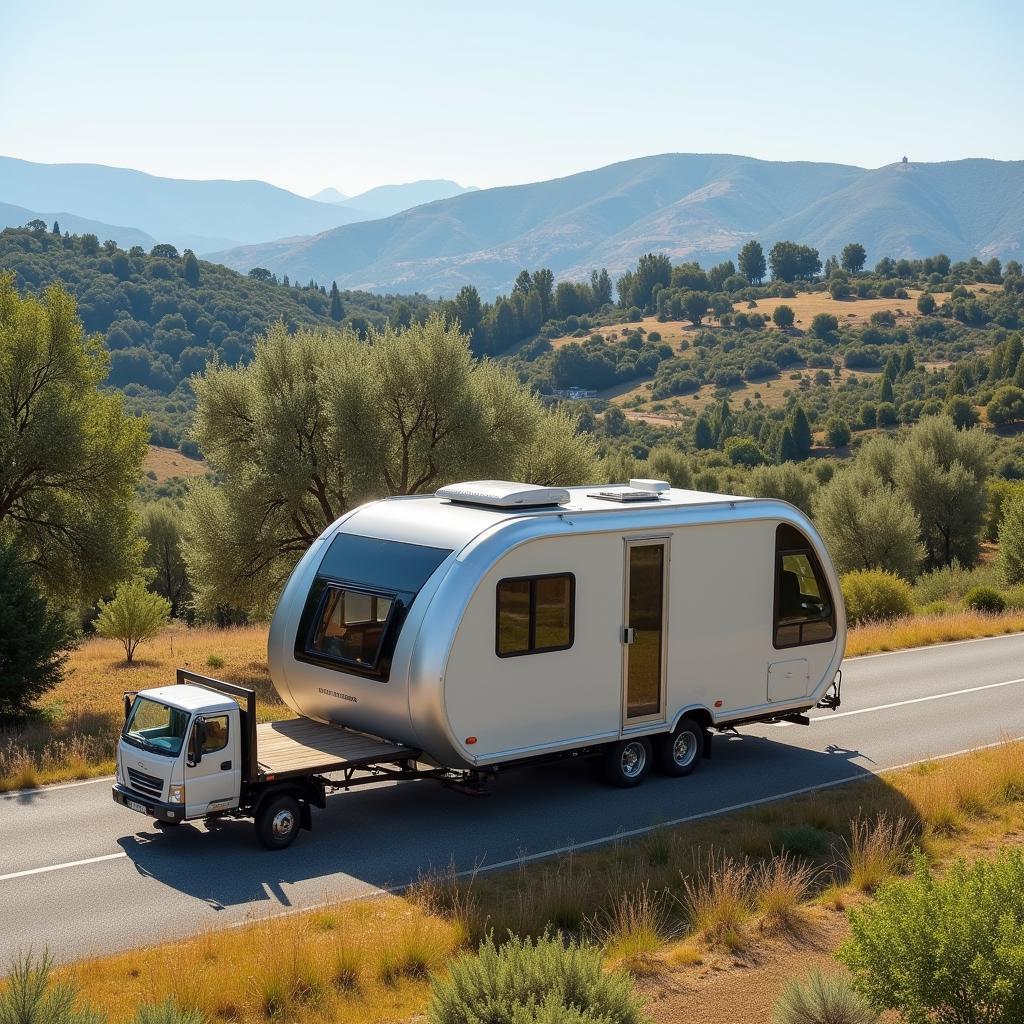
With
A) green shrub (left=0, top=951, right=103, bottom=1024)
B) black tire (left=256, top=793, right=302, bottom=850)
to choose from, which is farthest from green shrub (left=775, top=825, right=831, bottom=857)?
green shrub (left=0, top=951, right=103, bottom=1024)

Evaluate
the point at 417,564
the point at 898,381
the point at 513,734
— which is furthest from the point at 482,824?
the point at 898,381

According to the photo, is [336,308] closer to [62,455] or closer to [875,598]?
[875,598]

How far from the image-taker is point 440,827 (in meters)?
12.3

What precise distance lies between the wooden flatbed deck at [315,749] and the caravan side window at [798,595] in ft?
16.6

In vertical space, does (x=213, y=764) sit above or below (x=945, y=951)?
below

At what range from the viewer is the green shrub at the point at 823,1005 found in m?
6.92

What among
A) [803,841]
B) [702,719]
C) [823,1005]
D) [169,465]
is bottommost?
[169,465]

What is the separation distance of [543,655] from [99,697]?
33.6 feet

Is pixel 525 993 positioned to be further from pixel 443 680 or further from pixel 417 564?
pixel 417 564

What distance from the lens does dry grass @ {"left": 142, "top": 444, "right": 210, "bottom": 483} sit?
326ft

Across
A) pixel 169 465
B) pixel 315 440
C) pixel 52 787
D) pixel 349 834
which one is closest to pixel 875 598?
pixel 315 440

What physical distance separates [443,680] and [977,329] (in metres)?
137

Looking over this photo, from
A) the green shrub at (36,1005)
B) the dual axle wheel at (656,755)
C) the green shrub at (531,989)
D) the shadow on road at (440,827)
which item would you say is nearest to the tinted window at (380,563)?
the shadow on road at (440,827)

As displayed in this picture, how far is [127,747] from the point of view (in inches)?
446
